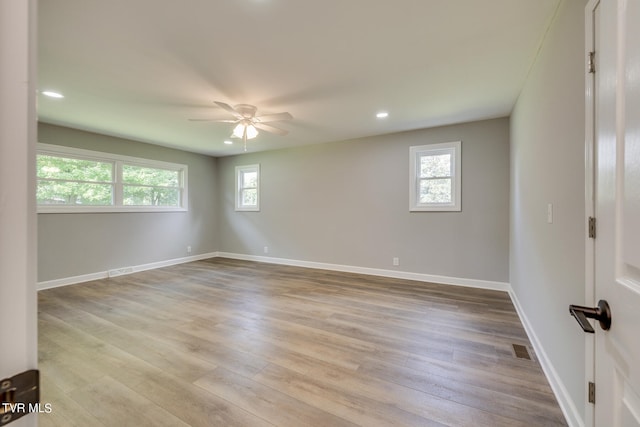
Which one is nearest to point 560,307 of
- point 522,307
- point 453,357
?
point 453,357

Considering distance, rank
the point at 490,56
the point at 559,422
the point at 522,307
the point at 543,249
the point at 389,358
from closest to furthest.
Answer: the point at 559,422, the point at 543,249, the point at 389,358, the point at 490,56, the point at 522,307

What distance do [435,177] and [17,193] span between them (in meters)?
4.65

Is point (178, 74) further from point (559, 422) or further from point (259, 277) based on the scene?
point (559, 422)

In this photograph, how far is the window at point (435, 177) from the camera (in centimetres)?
418

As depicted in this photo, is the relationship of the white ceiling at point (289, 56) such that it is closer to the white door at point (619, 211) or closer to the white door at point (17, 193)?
the white door at point (619, 211)

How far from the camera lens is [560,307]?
5.49ft

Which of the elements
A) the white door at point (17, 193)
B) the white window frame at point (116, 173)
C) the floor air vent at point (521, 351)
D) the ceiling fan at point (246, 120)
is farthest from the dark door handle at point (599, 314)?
the white window frame at point (116, 173)

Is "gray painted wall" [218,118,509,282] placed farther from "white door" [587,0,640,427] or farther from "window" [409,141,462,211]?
"white door" [587,0,640,427]

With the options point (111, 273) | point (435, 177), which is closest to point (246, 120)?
point (435, 177)

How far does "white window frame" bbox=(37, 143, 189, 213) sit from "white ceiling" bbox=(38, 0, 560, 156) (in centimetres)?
58

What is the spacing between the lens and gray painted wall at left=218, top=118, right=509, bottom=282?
397 cm

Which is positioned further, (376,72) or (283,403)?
(376,72)

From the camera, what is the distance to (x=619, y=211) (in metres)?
0.73

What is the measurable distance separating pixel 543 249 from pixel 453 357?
1111 mm
